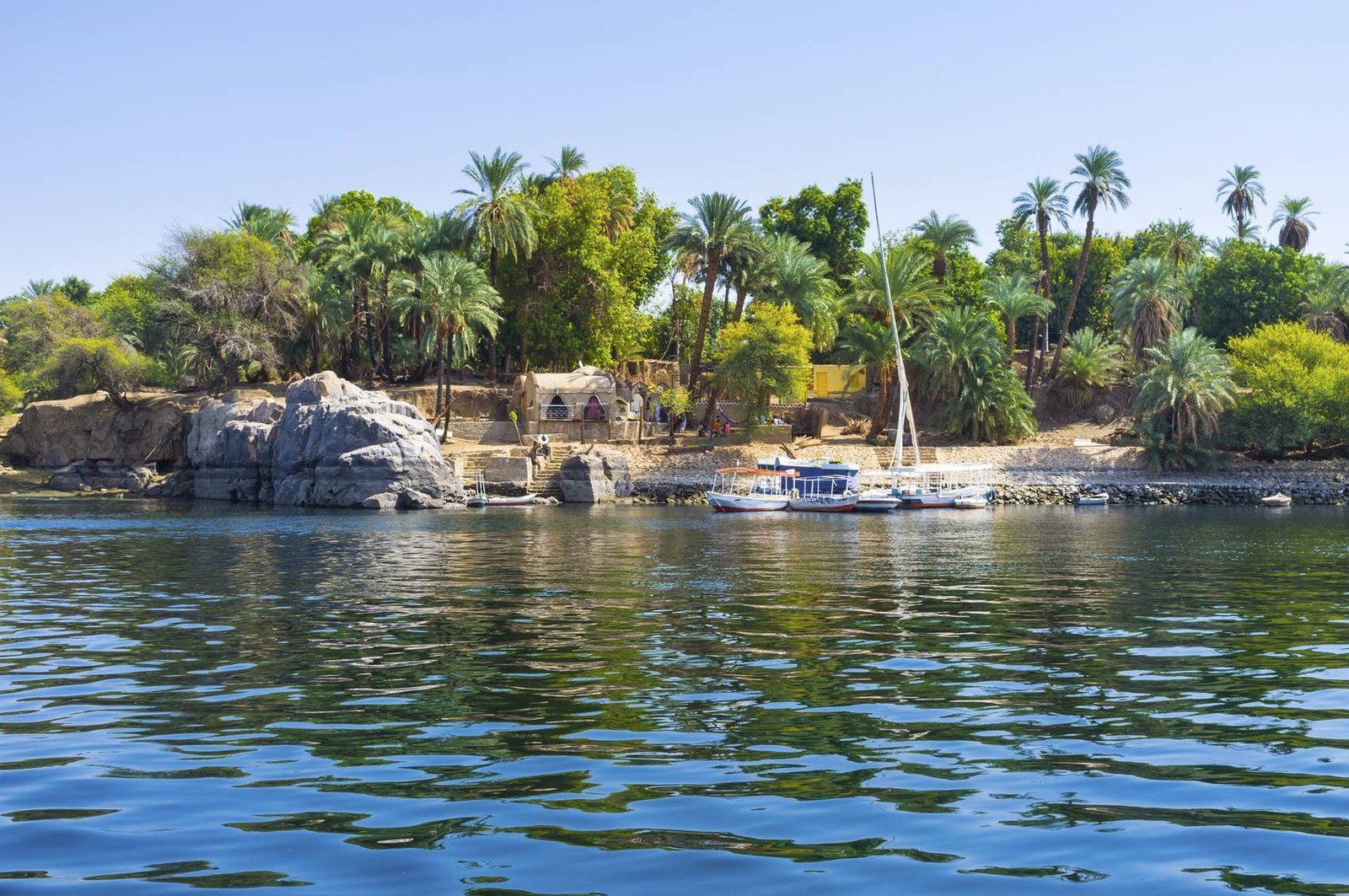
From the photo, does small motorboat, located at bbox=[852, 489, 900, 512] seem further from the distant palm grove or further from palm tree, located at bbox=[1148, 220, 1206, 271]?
palm tree, located at bbox=[1148, 220, 1206, 271]

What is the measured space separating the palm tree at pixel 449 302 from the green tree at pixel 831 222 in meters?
29.8

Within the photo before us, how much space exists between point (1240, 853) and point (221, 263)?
287ft

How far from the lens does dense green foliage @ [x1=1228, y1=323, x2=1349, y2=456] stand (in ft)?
249

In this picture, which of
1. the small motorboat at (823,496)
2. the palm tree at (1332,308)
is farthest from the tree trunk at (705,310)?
the palm tree at (1332,308)

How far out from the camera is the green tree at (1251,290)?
9412cm

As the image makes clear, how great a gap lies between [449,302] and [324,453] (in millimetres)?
15241

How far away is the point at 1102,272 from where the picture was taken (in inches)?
4493

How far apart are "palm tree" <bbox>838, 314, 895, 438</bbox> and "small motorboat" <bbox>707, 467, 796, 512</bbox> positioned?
501 inches

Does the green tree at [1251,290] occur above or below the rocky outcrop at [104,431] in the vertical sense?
above

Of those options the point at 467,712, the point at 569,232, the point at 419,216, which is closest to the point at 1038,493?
the point at 569,232

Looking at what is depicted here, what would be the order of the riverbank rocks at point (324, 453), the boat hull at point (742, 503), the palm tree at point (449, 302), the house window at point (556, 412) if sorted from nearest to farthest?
the boat hull at point (742, 503) → the riverbank rocks at point (324, 453) → the palm tree at point (449, 302) → the house window at point (556, 412)

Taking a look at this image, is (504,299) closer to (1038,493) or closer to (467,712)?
(1038,493)

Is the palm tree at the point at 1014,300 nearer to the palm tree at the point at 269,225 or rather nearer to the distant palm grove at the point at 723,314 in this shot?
the distant palm grove at the point at 723,314

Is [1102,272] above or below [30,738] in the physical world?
above
